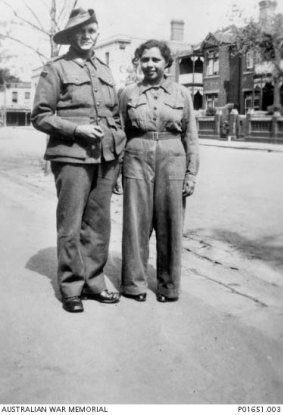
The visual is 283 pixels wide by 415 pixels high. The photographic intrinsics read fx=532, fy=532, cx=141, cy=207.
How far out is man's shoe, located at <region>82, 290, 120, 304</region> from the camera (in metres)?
4.22

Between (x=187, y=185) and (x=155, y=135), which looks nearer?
(x=155, y=135)

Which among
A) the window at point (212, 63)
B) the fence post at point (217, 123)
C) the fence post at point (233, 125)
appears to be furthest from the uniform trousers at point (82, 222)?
the window at point (212, 63)

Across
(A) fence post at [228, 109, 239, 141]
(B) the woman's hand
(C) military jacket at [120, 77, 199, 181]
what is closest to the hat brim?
(C) military jacket at [120, 77, 199, 181]

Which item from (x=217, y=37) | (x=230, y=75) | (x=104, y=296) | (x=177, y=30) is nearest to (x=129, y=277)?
(x=104, y=296)

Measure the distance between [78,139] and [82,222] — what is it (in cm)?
68

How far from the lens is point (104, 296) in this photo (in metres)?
4.24

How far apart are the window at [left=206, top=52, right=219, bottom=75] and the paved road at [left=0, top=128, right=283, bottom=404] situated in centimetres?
3811

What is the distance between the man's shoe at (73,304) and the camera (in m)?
3.98

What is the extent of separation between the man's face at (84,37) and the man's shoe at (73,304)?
1.88 metres

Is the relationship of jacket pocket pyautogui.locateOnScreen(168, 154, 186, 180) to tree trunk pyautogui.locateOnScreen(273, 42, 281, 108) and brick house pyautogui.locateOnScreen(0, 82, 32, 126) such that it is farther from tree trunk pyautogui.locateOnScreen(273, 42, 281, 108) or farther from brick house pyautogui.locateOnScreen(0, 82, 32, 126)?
brick house pyautogui.locateOnScreen(0, 82, 32, 126)

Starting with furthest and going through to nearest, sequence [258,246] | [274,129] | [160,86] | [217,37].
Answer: [217,37], [274,129], [258,246], [160,86]

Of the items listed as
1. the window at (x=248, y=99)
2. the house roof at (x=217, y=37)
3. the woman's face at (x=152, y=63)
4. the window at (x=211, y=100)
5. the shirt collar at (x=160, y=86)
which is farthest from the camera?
the window at (x=211, y=100)

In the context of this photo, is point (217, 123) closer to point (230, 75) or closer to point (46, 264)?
point (230, 75)

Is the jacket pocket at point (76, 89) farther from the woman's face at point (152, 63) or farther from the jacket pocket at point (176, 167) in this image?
the jacket pocket at point (176, 167)
